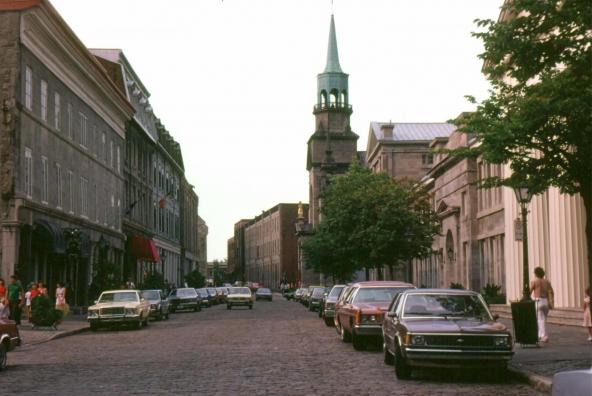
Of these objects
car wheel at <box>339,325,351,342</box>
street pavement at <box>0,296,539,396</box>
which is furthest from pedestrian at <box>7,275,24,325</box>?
car wheel at <box>339,325,351,342</box>

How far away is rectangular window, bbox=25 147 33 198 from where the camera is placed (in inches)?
1366

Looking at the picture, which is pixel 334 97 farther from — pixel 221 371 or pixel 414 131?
pixel 221 371

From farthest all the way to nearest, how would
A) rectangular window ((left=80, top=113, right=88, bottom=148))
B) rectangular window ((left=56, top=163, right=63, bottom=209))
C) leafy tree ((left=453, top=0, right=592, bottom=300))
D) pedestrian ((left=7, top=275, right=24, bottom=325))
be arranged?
1. rectangular window ((left=80, top=113, right=88, bottom=148))
2. rectangular window ((left=56, top=163, right=63, bottom=209))
3. pedestrian ((left=7, top=275, right=24, bottom=325))
4. leafy tree ((left=453, top=0, right=592, bottom=300))

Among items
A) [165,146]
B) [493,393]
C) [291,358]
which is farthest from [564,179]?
[165,146]

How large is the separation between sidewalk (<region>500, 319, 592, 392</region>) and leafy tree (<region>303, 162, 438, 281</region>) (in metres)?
25.5

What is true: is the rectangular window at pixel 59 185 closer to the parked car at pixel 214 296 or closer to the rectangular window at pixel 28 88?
the rectangular window at pixel 28 88

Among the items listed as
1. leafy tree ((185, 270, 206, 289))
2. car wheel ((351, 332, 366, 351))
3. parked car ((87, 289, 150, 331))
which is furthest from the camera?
leafy tree ((185, 270, 206, 289))

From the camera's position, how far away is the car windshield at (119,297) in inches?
1276

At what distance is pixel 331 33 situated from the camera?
114 meters

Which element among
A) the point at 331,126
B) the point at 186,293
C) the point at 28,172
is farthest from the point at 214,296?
the point at 331,126

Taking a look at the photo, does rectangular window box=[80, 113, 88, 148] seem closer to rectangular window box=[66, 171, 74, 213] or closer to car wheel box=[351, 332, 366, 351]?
rectangular window box=[66, 171, 74, 213]

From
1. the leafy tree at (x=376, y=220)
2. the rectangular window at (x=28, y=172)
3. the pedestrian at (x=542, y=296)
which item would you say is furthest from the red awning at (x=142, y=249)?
the pedestrian at (x=542, y=296)

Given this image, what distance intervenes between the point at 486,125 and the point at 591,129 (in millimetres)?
2053

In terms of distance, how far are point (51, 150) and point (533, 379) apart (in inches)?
1163
